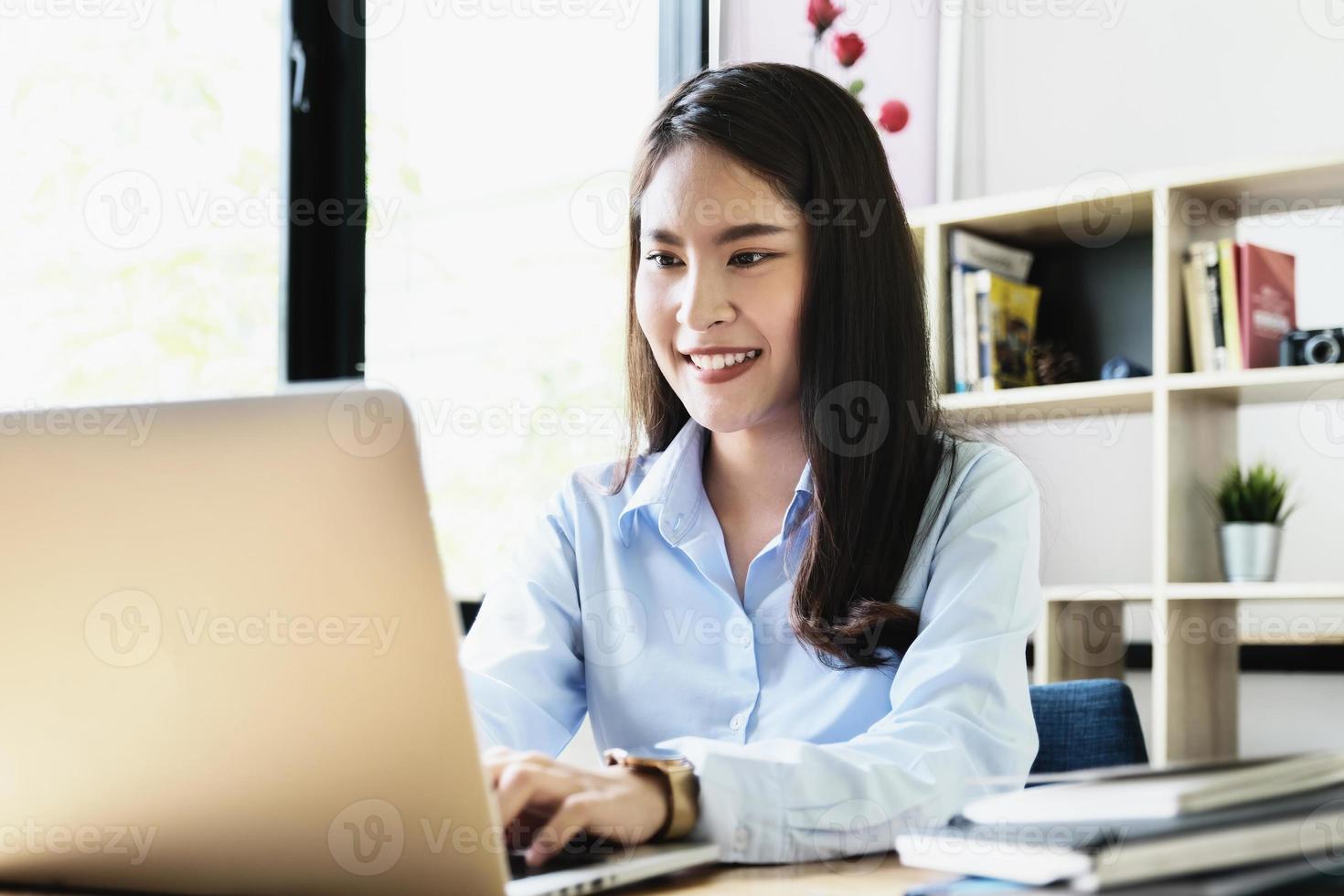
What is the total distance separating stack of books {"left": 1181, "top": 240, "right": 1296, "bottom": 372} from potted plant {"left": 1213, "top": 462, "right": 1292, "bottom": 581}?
0.22 m

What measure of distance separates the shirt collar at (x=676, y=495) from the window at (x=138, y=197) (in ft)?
2.26

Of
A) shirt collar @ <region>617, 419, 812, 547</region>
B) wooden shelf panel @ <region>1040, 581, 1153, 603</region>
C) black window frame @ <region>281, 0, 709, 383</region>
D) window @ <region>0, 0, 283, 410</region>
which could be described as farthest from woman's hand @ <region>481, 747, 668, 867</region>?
wooden shelf panel @ <region>1040, 581, 1153, 603</region>

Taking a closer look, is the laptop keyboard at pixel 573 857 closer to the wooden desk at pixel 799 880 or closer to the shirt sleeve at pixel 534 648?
the wooden desk at pixel 799 880

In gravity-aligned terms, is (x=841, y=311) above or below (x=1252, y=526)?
above

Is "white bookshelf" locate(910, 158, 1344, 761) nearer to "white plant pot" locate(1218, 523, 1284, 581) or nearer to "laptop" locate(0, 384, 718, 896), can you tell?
"white plant pot" locate(1218, 523, 1284, 581)

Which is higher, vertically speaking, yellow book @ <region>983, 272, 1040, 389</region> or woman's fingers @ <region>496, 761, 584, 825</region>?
yellow book @ <region>983, 272, 1040, 389</region>

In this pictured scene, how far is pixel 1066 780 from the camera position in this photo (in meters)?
0.74

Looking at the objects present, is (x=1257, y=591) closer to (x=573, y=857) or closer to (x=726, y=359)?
(x=726, y=359)

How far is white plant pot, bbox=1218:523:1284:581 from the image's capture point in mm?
2467

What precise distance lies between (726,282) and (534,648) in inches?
18.0

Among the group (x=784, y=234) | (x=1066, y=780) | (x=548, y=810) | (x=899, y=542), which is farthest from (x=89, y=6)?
(x=1066, y=780)

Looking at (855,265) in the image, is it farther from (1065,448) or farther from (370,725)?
(1065,448)

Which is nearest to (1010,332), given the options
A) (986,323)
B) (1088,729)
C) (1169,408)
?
(986,323)

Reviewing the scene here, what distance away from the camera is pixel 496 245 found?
2.63 meters
